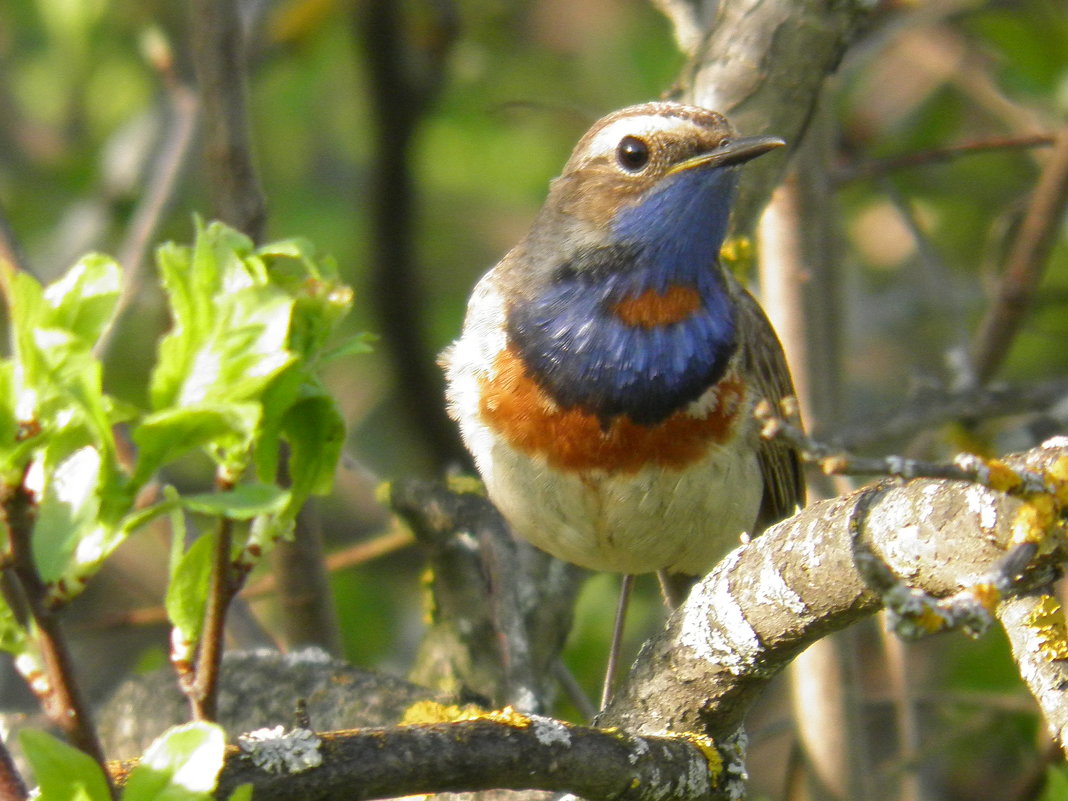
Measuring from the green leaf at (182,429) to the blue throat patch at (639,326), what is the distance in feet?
6.77

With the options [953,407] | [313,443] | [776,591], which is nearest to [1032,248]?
[953,407]

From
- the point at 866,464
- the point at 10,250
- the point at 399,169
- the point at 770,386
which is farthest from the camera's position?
the point at 399,169

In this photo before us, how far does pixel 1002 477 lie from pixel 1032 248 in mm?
3391

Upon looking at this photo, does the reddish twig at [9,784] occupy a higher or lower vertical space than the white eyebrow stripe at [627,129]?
lower

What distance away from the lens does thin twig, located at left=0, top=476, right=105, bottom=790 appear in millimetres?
1618

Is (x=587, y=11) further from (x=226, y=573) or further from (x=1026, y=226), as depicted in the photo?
(x=226, y=573)

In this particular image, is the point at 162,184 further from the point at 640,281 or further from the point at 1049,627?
the point at 1049,627

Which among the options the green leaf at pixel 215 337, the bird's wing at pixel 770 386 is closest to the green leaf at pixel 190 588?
the green leaf at pixel 215 337

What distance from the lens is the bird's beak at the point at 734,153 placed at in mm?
3487

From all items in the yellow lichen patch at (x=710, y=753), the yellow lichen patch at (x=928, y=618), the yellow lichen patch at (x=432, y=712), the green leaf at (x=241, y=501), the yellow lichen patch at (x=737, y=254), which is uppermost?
the green leaf at (x=241, y=501)

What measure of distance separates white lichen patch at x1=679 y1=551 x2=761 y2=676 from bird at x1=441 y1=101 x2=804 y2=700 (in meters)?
1.10

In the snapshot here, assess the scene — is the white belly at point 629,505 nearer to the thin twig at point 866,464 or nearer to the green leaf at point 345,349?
the green leaf at point 345,349

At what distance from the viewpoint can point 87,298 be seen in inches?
68.5

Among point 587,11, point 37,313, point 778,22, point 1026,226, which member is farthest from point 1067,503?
point 587,11
